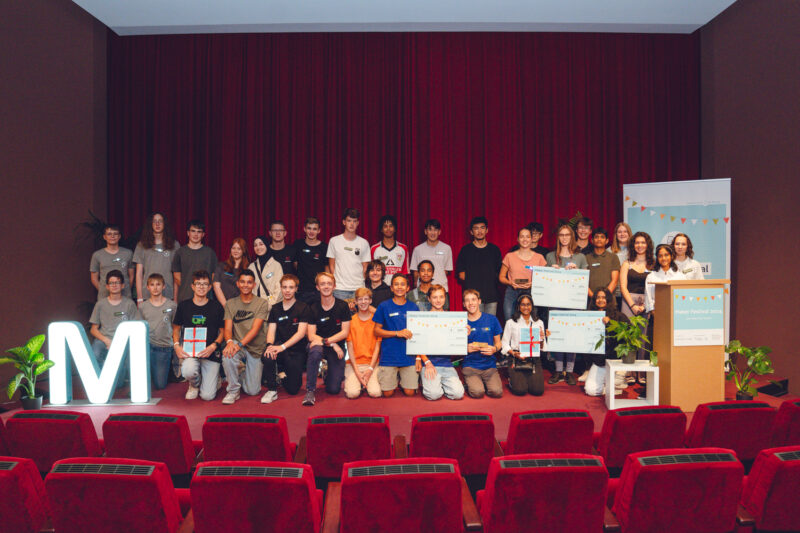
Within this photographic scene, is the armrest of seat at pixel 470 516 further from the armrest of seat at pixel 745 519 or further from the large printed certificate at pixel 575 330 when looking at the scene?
the large printed certificate at pixel 575 330

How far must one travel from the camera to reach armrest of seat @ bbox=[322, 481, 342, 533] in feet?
6.56

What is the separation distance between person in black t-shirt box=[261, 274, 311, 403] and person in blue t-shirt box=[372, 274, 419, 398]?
0.81 meters

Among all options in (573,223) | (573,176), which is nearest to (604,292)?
(573,223)

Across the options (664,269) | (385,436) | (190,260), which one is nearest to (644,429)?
(385,436)

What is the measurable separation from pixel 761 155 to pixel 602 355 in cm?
339

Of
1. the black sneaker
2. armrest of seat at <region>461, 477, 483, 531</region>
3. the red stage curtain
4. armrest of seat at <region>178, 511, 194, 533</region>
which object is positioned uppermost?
the red stage curtain

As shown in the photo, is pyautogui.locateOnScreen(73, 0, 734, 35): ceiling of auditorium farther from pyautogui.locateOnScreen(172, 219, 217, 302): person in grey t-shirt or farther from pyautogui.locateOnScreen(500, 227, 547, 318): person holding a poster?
pyautogui.locateOnScreen(500, 227, 547, 318): person holding a poster

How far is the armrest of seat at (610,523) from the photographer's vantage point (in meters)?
1.99

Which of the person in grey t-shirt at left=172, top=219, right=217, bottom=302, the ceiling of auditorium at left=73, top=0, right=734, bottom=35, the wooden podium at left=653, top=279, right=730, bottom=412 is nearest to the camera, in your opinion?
the wooden podium at left=653, top=279, right=730, bottom=412

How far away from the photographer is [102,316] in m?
5.54

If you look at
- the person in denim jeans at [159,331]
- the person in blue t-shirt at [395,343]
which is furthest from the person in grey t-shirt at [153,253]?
the person in blue t-shirt at [395,343]

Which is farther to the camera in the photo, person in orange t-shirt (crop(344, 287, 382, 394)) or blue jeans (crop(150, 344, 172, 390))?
blue jeans (crop(150, 344, 172, 390))

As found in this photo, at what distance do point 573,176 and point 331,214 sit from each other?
380cm

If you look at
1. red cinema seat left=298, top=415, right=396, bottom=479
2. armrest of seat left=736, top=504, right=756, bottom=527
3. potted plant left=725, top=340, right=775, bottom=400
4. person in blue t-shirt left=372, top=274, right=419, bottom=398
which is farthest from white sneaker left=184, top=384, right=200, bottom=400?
potted plant left=725, top=340, right=775, bottom=400
